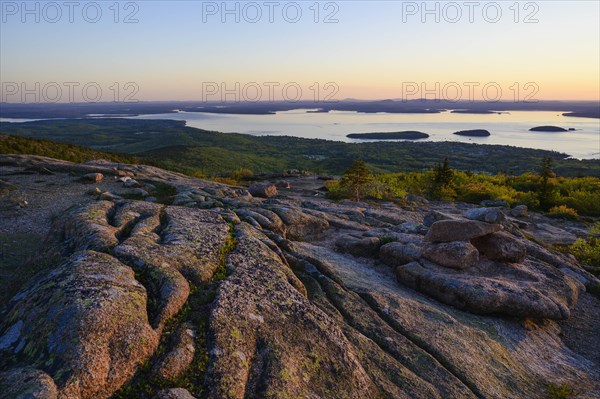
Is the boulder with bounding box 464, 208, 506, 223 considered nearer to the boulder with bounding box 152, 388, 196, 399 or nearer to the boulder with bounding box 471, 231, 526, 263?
the boulder with bounding box 471, 231, 526, 263

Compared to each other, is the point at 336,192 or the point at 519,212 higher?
the point at 336,192

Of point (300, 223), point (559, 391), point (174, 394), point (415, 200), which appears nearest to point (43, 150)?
point (300, 223)

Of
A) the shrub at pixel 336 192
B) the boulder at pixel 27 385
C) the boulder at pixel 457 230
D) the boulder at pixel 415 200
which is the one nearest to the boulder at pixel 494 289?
the boulder at pixel 457 230

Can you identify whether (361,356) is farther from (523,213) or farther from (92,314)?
(523,213)

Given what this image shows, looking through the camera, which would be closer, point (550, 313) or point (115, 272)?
point (115, 272)

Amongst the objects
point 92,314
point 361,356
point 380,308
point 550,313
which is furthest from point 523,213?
point 92,314

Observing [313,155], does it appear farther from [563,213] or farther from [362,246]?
[362,246]

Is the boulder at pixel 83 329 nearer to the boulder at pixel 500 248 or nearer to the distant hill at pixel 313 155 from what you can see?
the boulder at pixel 500 248
